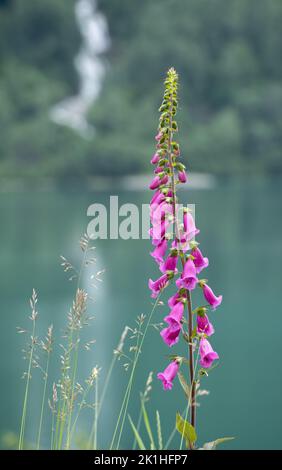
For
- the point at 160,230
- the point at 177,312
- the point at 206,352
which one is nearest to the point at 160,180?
the point at 160,230

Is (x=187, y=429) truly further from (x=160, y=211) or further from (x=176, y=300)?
(x=160, y=211)

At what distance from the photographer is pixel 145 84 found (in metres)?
98.1

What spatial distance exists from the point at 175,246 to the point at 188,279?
16 cm

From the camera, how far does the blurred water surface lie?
51.0 feet

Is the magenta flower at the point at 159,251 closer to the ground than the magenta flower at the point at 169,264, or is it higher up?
higher up

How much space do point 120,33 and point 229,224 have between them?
74.6 m

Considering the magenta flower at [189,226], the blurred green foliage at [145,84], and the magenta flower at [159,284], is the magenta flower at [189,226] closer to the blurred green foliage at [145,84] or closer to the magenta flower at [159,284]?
the magenta flower at [159,284]

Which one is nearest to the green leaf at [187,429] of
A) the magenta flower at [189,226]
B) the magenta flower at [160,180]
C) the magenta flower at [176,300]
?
the magenta flower at [176,300]

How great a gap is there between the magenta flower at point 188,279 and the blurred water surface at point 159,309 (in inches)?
290

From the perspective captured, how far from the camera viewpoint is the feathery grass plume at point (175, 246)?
123 inches

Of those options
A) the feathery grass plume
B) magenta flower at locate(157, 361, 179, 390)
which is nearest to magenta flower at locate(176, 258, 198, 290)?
the feathery grass plume

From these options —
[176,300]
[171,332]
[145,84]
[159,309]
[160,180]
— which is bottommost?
[171,332]

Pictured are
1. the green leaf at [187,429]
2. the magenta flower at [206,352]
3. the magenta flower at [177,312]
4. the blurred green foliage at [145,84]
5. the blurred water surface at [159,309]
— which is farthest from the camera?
the blurred green foliage at [145,84]

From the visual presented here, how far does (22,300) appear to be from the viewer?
88.0 ft
